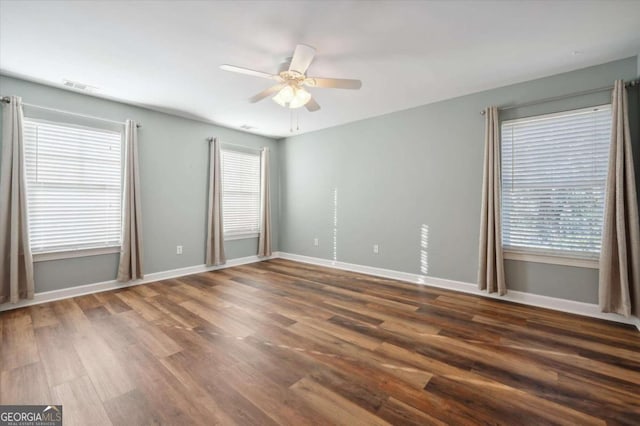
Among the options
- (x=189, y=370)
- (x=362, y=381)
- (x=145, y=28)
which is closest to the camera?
(x=362, y=381)

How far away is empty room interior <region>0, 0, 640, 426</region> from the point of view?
1.82m

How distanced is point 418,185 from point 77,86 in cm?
470

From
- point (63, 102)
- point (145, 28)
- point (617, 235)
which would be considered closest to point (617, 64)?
point (617, 235)

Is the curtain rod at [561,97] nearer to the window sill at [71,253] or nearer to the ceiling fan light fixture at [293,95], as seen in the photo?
the ceiling fan light fixture at [293,95]

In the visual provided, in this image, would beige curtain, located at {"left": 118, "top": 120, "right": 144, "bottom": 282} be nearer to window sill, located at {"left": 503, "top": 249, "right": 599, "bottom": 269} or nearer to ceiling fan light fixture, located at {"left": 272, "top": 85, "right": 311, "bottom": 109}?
ceiling fan light fixture, located at {"left": 272, "top": 85, "right": 311, "bottom": 109}

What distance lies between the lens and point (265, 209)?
18.9 feet

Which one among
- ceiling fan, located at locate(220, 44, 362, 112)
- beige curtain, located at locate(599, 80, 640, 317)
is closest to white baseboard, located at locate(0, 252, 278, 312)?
ceiling fan, located at locate(220, 44, 362, 112)

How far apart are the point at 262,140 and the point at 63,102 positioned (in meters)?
3.15

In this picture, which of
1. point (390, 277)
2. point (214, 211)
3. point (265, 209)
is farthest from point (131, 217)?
point (390, 277)

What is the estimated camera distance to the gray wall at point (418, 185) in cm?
310

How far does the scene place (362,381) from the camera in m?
1.84

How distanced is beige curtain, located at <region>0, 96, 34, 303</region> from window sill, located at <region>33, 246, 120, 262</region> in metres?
0.18

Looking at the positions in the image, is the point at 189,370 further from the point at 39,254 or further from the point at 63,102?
the point at 63,102

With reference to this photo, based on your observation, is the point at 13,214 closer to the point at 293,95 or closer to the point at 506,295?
the point at 293,95
